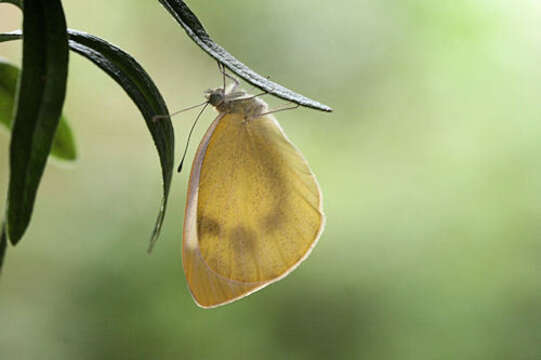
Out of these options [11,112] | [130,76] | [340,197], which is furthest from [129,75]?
[340,197]

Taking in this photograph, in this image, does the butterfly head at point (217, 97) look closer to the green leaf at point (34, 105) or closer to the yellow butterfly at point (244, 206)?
the yellow butterfly at point (244, 206)

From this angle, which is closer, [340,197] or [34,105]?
[34,105]

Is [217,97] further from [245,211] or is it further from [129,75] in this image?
[129,75]

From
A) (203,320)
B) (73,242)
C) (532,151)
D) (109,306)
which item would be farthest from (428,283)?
(73,242)

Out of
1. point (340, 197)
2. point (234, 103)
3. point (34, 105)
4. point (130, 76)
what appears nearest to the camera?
point (34, 105)

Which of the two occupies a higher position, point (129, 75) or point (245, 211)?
point (129, 75)

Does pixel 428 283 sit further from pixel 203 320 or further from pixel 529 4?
pixel 529 4

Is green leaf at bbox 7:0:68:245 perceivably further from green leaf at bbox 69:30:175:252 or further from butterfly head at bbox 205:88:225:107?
butterfly head at bbox 205:88:225:107
